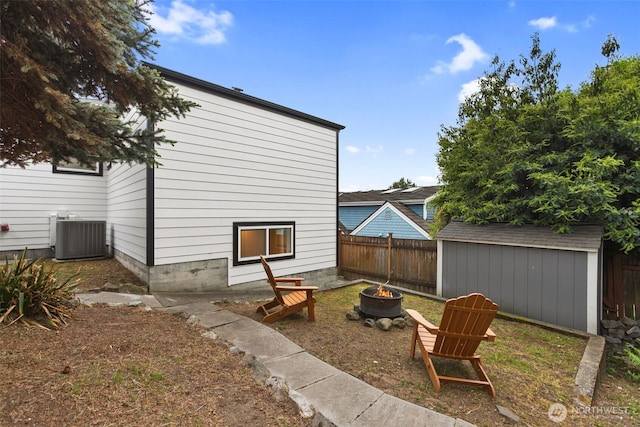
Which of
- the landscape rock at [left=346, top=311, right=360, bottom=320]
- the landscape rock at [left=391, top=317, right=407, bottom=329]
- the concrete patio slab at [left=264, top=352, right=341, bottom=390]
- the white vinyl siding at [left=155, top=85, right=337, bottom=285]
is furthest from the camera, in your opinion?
the white vinyl siding at [left=155, top=85, right=337, bottom=285]

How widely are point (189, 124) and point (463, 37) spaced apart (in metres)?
7.76

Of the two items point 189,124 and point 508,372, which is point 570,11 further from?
point 189,124

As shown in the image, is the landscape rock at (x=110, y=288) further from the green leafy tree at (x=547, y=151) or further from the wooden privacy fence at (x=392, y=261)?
the green leafy tree at (x=547, y=151)

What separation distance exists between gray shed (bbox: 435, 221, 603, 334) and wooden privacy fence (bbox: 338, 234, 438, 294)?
1315 millimetres

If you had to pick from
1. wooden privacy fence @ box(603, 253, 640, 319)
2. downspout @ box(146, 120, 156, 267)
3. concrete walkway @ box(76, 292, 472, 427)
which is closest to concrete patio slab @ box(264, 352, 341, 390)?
concrete walkway @ box(76, 292, 472, 427)

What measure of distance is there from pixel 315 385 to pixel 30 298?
347cm

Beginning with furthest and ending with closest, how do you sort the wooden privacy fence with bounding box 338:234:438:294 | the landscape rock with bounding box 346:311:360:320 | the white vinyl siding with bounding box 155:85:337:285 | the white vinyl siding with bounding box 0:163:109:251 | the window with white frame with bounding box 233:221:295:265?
the wooden privacy fence with bounding box 338:234:438:294, the white vinyl siding with bounding box 0:163:109:251, the window with white frame with bounding box 233:221:295:265, the white vinyl siding with bounding box 155:85:337:285, the landscape rock with bounding box 346:311:360:320

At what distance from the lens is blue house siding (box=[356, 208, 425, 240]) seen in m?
13.7

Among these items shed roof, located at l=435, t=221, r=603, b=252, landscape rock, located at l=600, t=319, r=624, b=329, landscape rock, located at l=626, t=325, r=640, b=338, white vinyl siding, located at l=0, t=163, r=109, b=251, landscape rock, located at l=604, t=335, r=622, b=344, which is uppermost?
white vinyl siding, located at l=0, t=163, r=109, b=251

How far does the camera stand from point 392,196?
667 inches

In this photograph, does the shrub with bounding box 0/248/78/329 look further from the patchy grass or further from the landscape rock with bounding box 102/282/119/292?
the patchy grass

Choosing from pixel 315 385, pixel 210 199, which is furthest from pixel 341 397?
pixel 210 199

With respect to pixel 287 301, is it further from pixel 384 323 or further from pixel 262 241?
pixel 262 241

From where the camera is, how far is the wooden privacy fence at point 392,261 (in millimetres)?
8531
